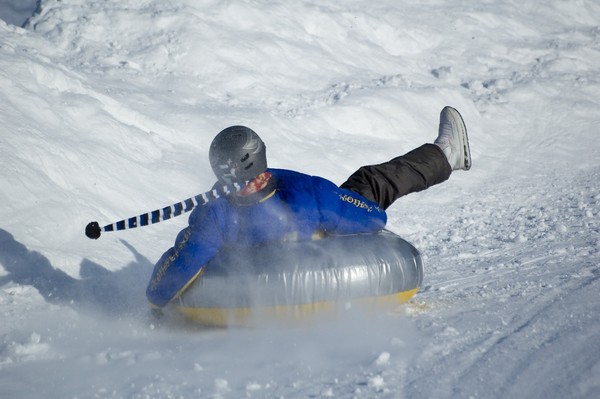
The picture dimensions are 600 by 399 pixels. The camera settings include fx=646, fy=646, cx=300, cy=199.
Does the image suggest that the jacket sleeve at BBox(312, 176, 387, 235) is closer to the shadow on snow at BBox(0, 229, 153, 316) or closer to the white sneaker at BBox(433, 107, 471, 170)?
the white sneaker at BBox(433, 107, 471, 170)

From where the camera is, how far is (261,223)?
157 inches

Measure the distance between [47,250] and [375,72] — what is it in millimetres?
7328

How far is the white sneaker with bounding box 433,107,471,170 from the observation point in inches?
205

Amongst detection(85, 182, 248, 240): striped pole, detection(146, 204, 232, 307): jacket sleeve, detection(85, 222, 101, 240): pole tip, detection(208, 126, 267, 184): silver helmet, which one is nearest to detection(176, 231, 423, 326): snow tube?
detection(146, 204, 232, 307): jacket sleeve

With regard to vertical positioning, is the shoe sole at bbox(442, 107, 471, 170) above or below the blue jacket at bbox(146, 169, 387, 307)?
above

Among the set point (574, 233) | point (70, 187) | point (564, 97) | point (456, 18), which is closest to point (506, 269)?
point (574, 233)

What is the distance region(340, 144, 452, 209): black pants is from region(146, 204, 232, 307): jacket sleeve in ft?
3.99

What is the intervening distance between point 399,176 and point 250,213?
4.59 feet

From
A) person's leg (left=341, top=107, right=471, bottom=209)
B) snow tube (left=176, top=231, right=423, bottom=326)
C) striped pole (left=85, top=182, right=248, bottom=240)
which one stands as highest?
person's leg (left=341, top=107, right=471, bottom=209)

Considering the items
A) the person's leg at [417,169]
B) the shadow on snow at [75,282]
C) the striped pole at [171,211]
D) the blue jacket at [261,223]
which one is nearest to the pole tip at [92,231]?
the striped pole at [171,211]

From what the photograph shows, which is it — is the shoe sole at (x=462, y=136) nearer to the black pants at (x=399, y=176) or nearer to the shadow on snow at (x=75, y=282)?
the black pants at (x=399, y=176)

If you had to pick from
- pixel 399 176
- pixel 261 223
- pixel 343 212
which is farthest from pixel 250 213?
pixel 399 176

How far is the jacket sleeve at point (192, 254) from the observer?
12.7 feet

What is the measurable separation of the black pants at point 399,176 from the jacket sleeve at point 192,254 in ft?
3.99
